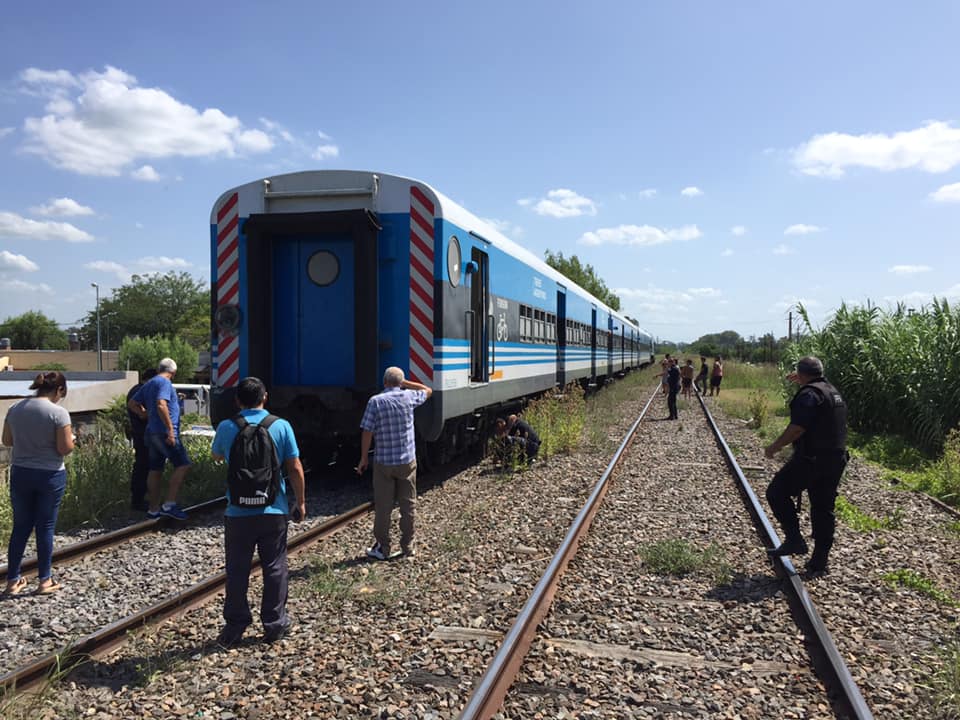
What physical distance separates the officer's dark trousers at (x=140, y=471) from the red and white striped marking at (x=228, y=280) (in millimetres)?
1219

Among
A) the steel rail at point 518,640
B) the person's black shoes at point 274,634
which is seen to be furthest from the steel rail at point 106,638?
the steel rail at point 518,640

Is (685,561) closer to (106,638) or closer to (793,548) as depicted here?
(793,548)

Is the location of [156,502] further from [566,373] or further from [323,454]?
[566,373]

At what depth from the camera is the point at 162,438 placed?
7660 mm

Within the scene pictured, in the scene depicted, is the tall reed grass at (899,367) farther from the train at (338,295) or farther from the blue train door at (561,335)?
the train at (338,295)

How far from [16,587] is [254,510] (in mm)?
2286

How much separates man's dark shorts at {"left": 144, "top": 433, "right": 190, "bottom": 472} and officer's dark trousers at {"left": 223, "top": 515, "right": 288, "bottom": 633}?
332cm

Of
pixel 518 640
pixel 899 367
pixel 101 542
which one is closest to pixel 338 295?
pixel 101 542

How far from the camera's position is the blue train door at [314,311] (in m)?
8.73

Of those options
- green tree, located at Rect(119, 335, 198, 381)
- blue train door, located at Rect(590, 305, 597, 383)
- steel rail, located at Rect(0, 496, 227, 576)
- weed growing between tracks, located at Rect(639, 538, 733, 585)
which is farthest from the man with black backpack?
green tree, located at Rect(119, 335, 198, 381)

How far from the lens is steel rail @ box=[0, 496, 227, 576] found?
20.0 ft

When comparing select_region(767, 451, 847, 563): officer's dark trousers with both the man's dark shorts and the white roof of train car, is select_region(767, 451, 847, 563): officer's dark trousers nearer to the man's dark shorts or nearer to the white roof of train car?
the white roof of train car

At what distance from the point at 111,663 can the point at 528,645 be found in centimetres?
246

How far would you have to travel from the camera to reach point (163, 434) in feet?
25.1
